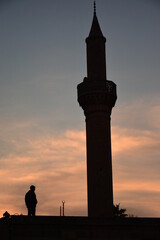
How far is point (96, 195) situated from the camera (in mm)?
28750

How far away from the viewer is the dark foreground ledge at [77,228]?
1997 centimetres

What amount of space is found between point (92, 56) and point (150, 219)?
13261 millimetres

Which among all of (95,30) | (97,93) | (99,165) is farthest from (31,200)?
(95,30)

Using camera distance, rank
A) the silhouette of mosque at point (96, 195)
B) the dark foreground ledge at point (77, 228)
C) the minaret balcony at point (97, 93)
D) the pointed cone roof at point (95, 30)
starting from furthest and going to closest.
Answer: the pointed cone roof at point (95, 30) → the minaret balcony at point (97, 93) → the silhouette of mosque at point (96, 195) → the dark foreground ledge at point (77, 228)

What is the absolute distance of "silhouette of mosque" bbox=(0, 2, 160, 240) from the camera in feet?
66.3

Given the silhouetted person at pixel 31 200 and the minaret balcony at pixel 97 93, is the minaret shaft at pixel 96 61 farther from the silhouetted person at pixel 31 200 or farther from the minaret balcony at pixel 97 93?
the silhouetted person at pixel 31 200

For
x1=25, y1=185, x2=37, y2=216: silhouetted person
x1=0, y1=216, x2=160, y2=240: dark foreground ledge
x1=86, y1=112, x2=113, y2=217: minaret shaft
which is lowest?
x1=0, y1=216, x2=160, y2=240: dark foreground ledge

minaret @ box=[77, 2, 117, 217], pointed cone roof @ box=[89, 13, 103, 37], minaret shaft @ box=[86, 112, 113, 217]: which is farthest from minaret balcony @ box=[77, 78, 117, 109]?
pointed cone roof @ box=[89, 13, 103, 37]

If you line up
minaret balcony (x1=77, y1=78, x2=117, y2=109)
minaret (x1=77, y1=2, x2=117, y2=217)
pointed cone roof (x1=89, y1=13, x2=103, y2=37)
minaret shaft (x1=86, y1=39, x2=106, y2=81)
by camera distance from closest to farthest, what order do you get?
minaret (x1=77, y1=2, x2=117, y2=217) → minaret balcony (x1=77, y1=78, x2=117, y2=109) → minaret shaft (x1=86, y1=39, x2=106, y2=81) → pointed cone roof (x1=89, y1=13, x2=103, y2=37)

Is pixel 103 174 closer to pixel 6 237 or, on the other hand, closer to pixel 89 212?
pixel 89 212

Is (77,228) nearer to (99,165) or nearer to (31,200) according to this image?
(31,200)

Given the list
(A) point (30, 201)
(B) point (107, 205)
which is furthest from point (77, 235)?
(B) point (107, 205)

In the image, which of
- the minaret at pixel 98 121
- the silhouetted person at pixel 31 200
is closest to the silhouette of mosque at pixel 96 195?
the minaret at pixel 98 121

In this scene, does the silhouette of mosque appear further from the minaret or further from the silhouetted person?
the silhouetted person
